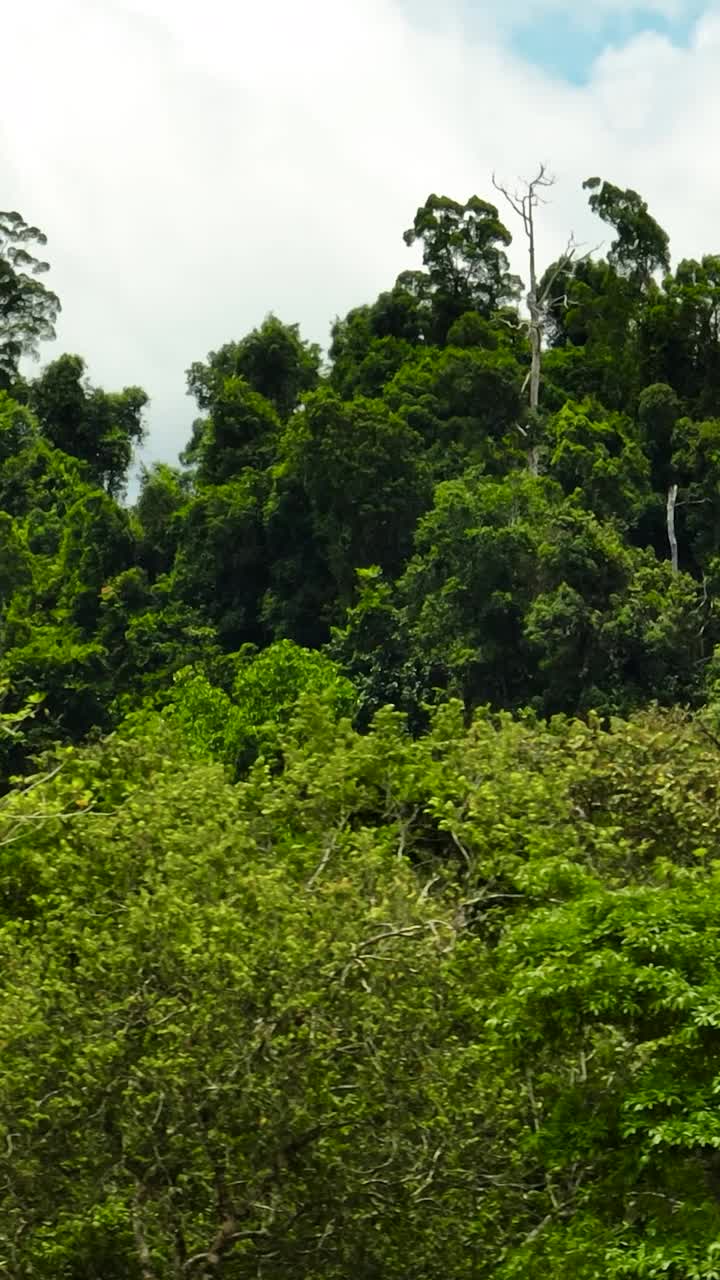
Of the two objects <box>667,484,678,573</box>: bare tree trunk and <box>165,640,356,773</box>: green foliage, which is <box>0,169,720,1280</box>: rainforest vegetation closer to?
<box>165,640,356,773</box>: green foliage

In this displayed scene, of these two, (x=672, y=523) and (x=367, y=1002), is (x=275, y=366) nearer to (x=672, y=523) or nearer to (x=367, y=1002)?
(x=672, y=523)

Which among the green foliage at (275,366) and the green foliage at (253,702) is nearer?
the green foliage at (253,702)

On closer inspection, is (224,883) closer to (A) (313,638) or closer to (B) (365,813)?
(B) (365,813)

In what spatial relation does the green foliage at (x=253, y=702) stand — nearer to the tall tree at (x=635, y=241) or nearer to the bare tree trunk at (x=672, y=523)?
the bare tree trunk at (x=672, y=523)

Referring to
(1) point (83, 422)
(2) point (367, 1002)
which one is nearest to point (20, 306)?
(1) point (83, 422)

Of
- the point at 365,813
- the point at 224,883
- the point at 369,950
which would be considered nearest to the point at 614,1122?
the point at 369,950

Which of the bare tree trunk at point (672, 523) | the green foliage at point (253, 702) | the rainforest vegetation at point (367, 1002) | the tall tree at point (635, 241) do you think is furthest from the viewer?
the tall tree at point (635, 241)

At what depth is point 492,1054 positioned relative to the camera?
1150cm

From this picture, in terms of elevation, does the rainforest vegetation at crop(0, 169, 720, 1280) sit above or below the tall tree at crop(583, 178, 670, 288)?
below

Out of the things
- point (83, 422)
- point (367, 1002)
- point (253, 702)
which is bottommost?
point (367, 1002)

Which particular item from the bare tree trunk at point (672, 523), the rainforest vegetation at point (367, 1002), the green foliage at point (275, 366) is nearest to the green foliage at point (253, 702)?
the rainforest vegetation at point (367, 1002)

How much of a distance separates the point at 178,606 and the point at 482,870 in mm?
34869

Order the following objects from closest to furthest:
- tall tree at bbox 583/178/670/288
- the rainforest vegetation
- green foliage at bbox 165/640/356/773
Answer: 1. the rainforest vegetation
2. green foliage at bbox 165/640/356/773
3. tall tree at bbox 583/178/670/288

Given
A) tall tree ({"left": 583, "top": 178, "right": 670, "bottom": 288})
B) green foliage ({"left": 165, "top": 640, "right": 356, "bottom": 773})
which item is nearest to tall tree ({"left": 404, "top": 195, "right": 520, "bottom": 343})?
tall tree ({"left": 583, "top": 178, "right": 670, "bottom": 288})
